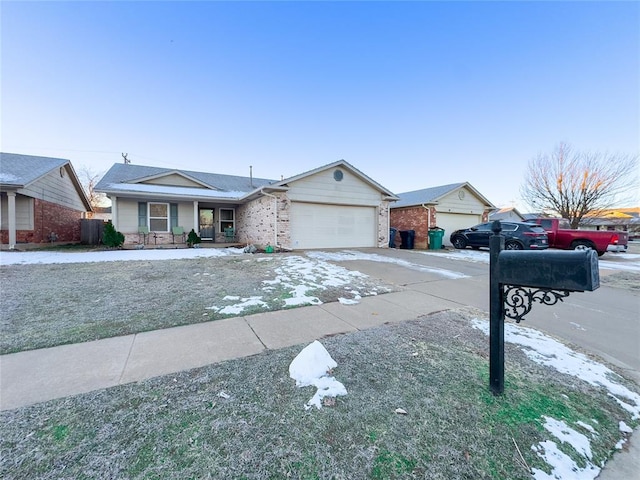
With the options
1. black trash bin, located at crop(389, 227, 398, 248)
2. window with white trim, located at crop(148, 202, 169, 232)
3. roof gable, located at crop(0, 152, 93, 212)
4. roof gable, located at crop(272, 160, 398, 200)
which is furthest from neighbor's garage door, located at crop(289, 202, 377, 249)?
roof gable, located at crop(0, 152, 93, 212)

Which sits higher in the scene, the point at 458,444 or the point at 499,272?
the point at 499,272

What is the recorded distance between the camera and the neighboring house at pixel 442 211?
15203 mm

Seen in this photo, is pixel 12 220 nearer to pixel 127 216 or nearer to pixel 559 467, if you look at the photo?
pixel 127 216

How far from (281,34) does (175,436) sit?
1287 cm

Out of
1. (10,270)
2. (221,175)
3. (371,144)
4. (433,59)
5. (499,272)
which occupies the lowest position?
(10,270)

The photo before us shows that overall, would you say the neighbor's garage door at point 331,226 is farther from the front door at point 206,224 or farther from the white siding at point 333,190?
the front door at point 206,224

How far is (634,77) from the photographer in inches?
400

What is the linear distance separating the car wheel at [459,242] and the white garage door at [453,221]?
87 centimetres

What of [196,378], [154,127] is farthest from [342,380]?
[154,127]

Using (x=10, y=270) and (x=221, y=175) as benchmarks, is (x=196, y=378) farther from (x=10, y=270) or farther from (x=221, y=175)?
(x=221, y=175)

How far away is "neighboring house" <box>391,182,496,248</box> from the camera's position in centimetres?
1520

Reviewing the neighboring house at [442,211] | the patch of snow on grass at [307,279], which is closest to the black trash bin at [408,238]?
the neighboring house at [442,211]

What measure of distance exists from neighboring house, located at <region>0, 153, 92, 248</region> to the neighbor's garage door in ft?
37.1

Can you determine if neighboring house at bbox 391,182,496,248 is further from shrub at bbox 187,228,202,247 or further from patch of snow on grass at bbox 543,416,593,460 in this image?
patch of snow on grass at bbox 543,416,593,460
